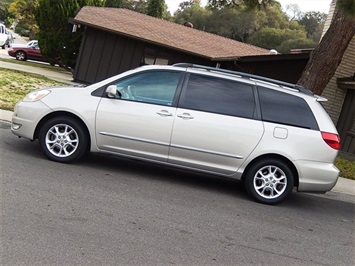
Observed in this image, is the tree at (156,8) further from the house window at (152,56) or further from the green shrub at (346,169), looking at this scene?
the green shrub at (346,169)

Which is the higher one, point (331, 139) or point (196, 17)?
point (196, 17)

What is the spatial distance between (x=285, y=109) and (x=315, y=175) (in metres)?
1.05

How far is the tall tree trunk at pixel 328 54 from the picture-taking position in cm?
1238

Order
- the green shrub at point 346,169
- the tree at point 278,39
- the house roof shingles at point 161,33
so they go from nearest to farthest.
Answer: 1. the green shrub at point 346,169
2. the house roof shingles at point 161,33
3. the tree at point 278,39

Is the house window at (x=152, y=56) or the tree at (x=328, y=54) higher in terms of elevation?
the tree at (x=328, y=54)

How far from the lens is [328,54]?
12.6m

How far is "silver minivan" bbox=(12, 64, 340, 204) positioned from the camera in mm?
7516

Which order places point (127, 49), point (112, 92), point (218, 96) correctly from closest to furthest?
point (112, 92) < point (218, 96) < point (127, 49)

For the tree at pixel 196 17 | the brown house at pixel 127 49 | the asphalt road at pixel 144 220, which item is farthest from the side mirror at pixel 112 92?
the tree at pixel 196 17

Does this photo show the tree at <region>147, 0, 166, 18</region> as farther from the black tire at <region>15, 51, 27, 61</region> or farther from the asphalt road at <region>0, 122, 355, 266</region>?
the asphalt road at <region>0, 122, 355, 266</region>

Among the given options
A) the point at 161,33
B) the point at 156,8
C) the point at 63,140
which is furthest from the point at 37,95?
the point at 156,8

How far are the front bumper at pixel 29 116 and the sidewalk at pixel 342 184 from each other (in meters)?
2.71

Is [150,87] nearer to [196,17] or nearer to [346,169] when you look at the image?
[346,169]

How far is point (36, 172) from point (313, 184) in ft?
12.8
